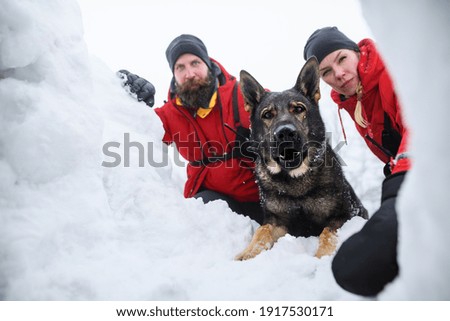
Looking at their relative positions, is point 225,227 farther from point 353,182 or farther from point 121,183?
point 353,182

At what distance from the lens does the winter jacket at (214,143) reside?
150 inches

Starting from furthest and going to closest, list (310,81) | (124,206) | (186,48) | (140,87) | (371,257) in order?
(186,48) < (140,87) < (310,81) < (124,206) < (371,257)

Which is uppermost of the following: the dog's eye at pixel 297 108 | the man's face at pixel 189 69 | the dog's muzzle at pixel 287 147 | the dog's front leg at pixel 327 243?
the man's face at pixel 189 69

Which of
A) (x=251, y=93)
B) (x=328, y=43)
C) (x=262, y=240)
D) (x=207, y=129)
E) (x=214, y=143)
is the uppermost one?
(x=328, y=43)

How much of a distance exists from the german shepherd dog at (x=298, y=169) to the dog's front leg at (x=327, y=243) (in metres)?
0.02

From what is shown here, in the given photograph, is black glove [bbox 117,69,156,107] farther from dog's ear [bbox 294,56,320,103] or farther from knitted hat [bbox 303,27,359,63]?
knitted hat [bbox 303,27,359,63]

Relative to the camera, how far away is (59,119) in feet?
6.61

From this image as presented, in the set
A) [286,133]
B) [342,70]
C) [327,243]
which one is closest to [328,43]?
[342,70]

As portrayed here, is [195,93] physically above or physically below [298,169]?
above

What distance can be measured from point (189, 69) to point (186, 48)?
286 mm

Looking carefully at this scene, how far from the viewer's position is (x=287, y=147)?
2873mm

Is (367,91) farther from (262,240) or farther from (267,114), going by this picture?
(262,240)

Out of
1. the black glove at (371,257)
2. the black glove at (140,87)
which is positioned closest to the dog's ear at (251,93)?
the black glove at (140,87)

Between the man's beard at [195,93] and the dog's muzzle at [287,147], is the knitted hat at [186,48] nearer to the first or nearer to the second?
the man's beard at [195,93]
